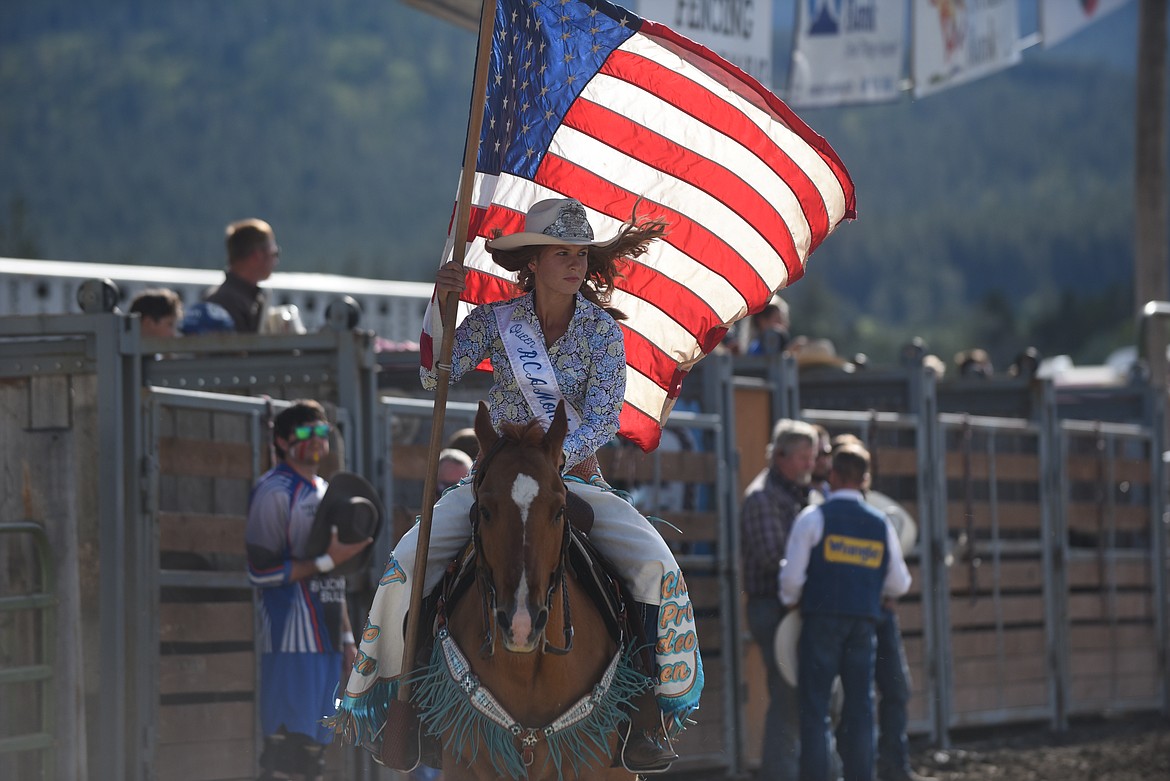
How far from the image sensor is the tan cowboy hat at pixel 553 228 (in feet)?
18.6

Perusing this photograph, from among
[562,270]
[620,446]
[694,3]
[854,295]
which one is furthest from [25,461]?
[854,295]

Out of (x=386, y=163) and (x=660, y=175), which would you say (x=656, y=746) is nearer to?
(x=660, y=175)

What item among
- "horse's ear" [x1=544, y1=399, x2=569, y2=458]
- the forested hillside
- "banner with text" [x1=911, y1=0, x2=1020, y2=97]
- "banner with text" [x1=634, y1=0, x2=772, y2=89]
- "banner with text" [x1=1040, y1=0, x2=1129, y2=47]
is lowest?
"horse's ear" [x1=544, y1=399, x2=569, y2=458]

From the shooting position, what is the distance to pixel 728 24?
1203 cm

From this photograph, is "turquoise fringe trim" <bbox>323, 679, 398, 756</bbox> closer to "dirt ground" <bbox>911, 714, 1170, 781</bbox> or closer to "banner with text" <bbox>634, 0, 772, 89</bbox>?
"dirt ground" <bbox>911, 714, 1170, 781</bbox>

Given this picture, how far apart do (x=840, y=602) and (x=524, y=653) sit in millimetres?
4260

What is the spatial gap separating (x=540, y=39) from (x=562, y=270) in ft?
3.88

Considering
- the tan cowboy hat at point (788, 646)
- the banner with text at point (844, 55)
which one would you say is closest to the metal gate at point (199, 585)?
the tan cowboy hat at point (788, 646)

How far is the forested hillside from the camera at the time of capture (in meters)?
93.4

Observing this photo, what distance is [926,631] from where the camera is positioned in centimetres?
1192

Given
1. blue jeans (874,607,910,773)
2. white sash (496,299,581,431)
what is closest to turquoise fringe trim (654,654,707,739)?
white sash (496,299,581,431)

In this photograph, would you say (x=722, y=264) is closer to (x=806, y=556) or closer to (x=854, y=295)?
(x=806, y=556)

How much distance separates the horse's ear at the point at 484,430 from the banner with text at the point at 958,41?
9178 millimetres

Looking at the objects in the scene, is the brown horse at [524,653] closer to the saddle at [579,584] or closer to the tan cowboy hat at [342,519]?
the saddle at [579,584]
